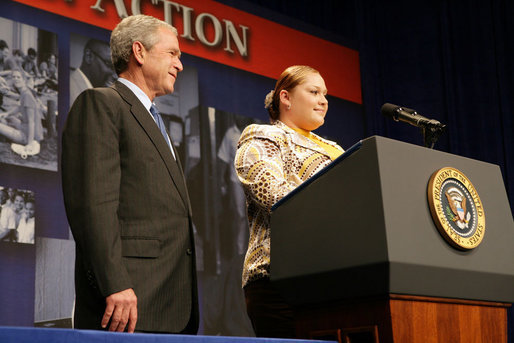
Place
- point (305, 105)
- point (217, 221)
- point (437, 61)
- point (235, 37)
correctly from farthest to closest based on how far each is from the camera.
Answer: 1. point (437, 61)
2. point (235, 37)
3. point (217, 221)
4. point (305, 105)

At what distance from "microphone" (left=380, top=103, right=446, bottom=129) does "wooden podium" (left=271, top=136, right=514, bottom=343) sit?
0.23 metres

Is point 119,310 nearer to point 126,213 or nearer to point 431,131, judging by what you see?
point 126,213

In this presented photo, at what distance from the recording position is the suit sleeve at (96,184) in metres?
1.42

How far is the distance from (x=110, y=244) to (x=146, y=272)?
0.14 m

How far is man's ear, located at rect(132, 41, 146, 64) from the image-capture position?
176 cm

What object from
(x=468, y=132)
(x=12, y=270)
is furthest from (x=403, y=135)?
(x=12, y=270)

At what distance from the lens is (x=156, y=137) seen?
1.65 metres

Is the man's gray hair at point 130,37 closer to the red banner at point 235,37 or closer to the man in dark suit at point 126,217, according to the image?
the man in dark suit at point 126,217

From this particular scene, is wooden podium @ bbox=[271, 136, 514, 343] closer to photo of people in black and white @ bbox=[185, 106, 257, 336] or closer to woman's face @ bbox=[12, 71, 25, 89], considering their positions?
woman's face @ bbox=[12, 71, 25, 89]

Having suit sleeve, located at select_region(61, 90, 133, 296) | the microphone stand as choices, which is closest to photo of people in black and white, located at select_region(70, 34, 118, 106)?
suit sleeve, located at select_region(61, 90, 133, 296)

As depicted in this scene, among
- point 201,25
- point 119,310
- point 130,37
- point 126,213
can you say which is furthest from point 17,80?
point 119,310

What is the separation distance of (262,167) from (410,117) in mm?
420

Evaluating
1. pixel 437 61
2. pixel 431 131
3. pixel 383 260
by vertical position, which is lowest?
pixel 383 260

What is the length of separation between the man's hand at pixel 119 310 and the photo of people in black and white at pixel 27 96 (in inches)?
67.1
